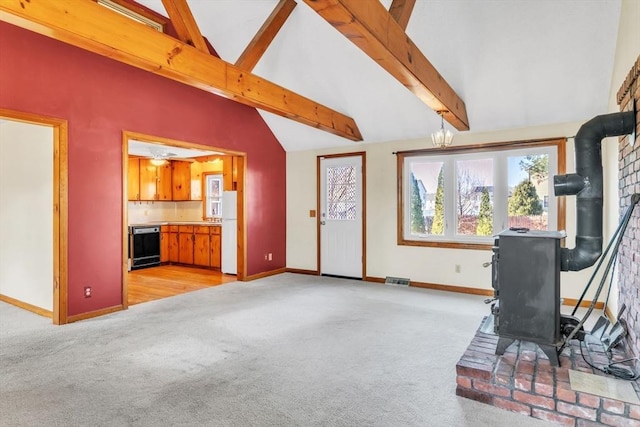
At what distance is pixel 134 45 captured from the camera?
2.65 m

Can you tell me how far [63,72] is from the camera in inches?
143

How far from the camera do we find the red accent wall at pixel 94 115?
11.1 ft

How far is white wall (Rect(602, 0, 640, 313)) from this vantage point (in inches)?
102

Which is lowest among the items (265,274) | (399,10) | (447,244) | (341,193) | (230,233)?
(265,274)

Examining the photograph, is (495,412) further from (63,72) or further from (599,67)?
(63,72)

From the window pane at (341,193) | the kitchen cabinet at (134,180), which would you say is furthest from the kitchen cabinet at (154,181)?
the window pane at (341,193)

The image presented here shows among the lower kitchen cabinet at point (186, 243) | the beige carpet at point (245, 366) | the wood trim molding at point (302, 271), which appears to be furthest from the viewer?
the lower kitchen cabinet at point (186, 243)

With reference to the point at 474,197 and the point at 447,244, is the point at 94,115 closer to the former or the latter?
the point at 447,244

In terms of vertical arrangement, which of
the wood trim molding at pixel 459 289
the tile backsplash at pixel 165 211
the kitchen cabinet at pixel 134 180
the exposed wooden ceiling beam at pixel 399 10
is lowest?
the wood trim molding at pixel 459 289

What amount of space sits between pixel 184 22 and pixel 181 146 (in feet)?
6.72

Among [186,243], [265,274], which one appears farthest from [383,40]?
[186,243]

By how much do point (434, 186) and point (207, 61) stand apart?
3.55 meters

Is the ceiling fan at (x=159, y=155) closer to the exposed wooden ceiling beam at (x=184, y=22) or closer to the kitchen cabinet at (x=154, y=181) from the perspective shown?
the kitchen cabinet at (x=154, y=181)

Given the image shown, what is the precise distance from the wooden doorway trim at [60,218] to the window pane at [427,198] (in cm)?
433
